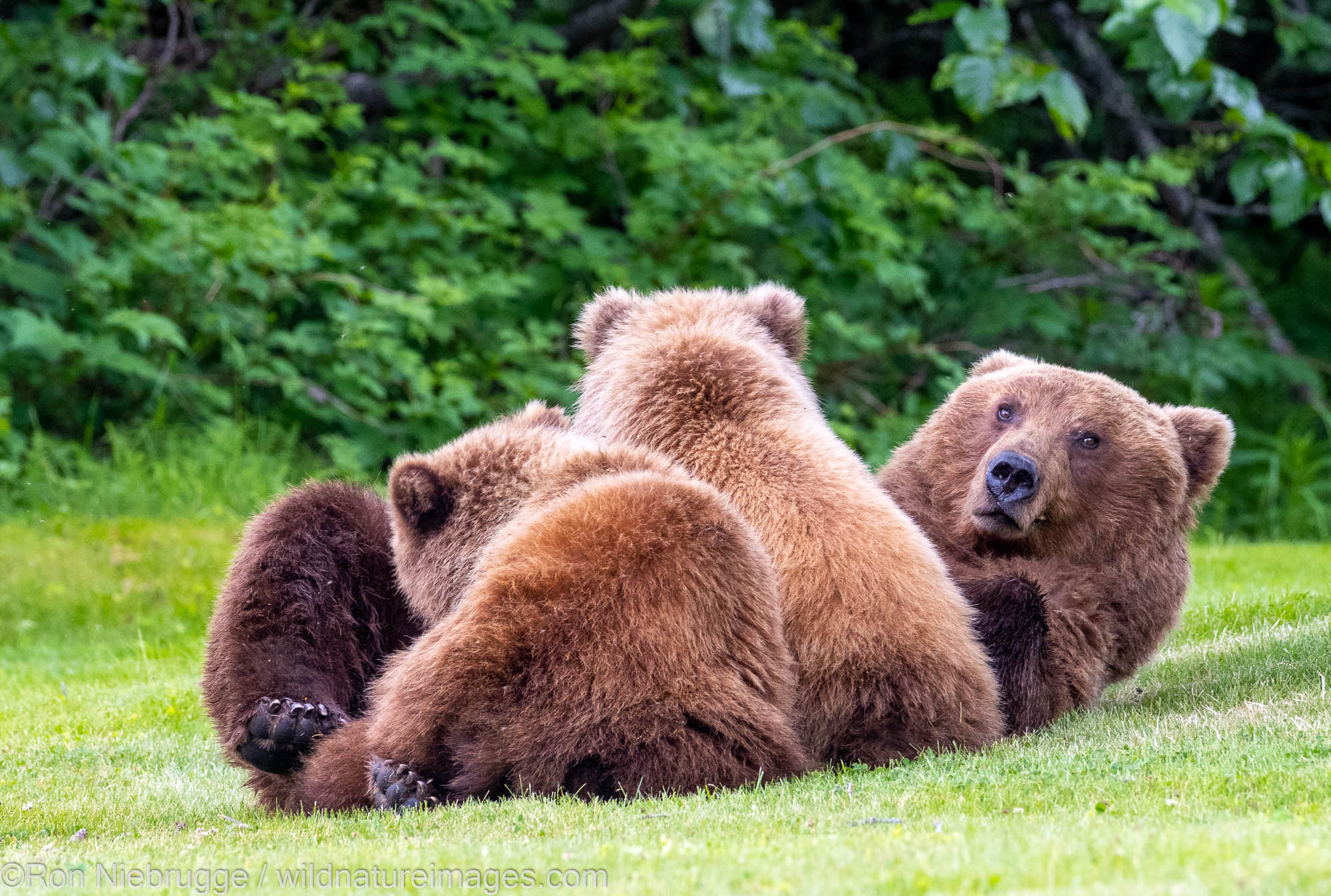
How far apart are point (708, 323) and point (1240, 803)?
2304 mm

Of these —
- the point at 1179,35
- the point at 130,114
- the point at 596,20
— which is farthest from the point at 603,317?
the point at 596,20

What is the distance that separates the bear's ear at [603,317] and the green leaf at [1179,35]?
12.3 feet

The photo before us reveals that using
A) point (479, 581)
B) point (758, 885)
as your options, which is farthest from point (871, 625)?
point (758, 885)

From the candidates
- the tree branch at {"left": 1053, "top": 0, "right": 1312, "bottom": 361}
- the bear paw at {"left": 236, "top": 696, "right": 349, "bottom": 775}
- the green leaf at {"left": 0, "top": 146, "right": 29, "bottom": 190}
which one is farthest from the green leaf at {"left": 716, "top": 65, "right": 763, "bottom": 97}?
the bear paw at {"left": 236, "top": 696, "right": 349, "bottom": 775}

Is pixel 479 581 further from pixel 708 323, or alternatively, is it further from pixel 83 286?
pixel 83 286

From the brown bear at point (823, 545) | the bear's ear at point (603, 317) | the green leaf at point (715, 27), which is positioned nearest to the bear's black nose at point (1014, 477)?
the brown bear at point (823, 545)

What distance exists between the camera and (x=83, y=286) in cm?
1034

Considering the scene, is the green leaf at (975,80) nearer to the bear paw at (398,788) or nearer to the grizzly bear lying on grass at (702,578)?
the grizzly bear lying on grass at (702,578)

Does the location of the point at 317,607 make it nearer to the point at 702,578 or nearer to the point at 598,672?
the point at 598,672

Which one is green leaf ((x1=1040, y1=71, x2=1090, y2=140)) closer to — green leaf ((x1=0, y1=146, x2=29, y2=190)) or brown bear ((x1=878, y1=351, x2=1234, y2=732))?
brown bear ((x1=878, y1=351, x2=1234, y2=732))

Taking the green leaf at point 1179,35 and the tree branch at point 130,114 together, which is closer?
the green leaf at point 1179,35

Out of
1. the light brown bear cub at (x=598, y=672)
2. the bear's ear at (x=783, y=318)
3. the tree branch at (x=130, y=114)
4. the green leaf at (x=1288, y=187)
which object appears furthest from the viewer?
the tree branch at (x=130, y=114)

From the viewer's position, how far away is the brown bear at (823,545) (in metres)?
4.02

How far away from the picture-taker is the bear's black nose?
15.5 feet
